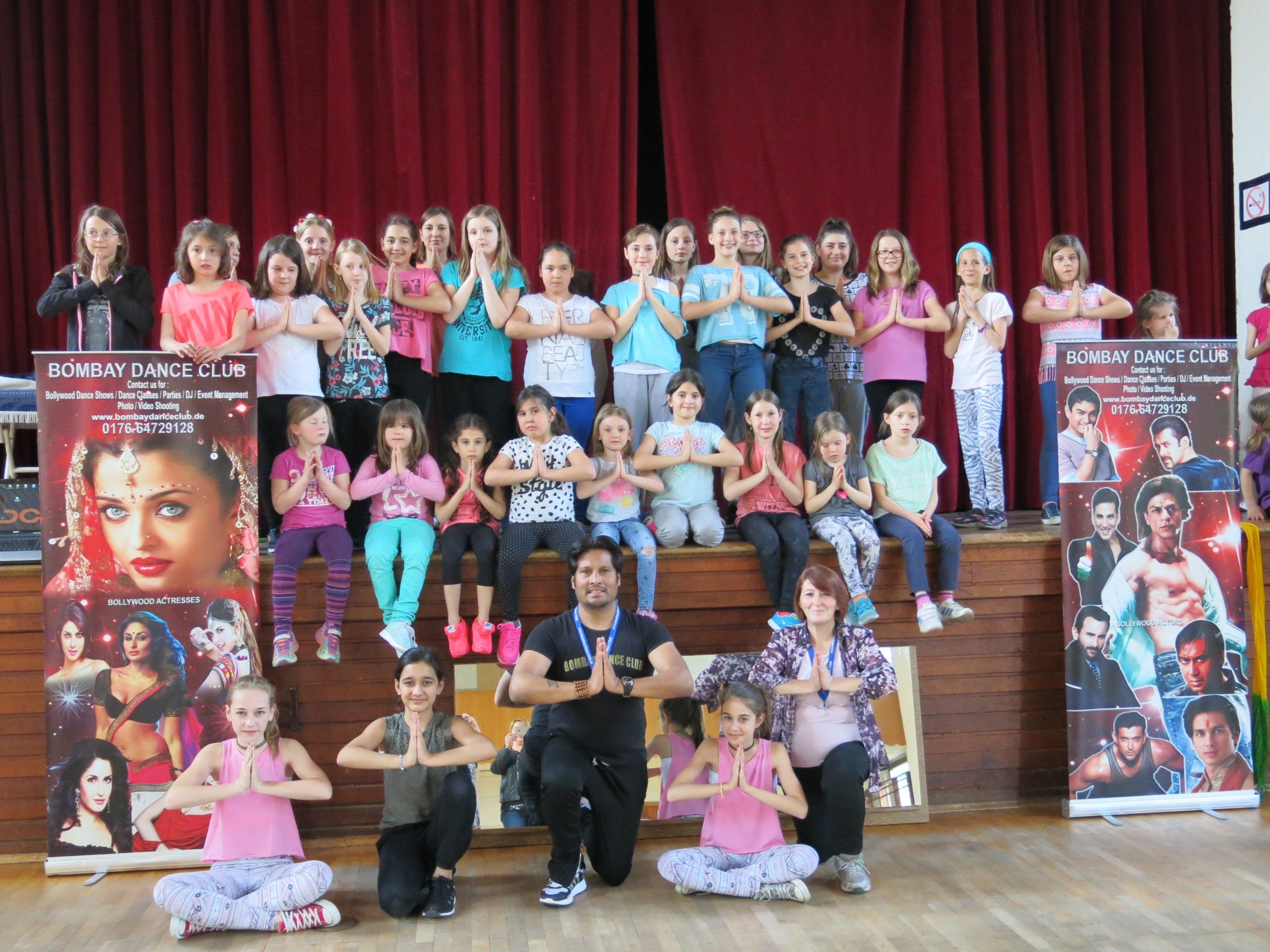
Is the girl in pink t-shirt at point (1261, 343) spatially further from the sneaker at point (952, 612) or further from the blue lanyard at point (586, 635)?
the blue lanyard at point (586, 635)

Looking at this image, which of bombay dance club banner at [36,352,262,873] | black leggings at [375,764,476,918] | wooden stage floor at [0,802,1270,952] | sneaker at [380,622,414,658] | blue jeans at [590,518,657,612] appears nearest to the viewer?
wooden stage floor at [0,802,1270,952]

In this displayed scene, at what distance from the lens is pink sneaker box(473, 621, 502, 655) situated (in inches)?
165

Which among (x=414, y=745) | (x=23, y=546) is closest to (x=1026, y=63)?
(x=414, y=745)

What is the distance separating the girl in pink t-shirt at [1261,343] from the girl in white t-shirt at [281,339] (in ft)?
14.5

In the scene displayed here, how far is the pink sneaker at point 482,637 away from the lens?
4.19 meters

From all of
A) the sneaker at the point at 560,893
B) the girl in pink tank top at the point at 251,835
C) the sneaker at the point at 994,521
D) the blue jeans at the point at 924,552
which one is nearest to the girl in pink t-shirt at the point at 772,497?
the blue jeans at the point at 924,552

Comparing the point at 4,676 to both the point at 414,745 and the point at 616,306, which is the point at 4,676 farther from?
the point at 616,306

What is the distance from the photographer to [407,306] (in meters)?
4.78

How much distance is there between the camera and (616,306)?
4.98 metres

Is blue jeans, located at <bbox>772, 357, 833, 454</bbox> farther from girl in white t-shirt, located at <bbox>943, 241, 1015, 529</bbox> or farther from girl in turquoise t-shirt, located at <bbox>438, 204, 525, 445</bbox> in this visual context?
girl in turquoise t-shirt, located at <bbox>438, 204, 525, 445</bbox>

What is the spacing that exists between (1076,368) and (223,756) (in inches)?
128

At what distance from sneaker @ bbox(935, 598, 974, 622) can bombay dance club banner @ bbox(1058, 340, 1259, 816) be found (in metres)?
0.36

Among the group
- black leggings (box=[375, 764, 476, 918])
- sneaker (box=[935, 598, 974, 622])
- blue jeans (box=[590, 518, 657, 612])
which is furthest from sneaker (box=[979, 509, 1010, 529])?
black leggings (box=[375, 764, 476, 918])

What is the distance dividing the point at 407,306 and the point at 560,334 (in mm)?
627
